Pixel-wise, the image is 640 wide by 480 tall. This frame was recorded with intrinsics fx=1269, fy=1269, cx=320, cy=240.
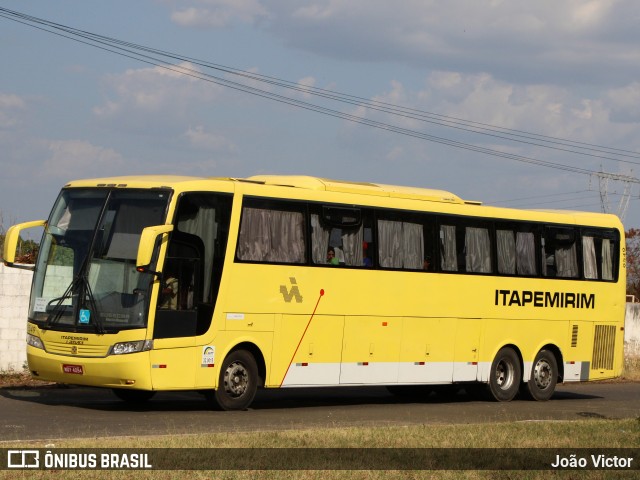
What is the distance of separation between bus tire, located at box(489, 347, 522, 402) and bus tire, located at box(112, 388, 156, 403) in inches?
285

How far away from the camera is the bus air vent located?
26.6m

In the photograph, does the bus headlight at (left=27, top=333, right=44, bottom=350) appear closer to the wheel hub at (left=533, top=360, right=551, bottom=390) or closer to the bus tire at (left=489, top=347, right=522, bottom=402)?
the bus tire at (left=489, top=347, right=522, bottom=402)

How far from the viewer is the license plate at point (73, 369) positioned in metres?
18.4

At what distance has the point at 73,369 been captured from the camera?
18453 millimetres

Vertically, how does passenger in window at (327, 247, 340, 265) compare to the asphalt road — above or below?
above

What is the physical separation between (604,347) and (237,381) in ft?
33.0

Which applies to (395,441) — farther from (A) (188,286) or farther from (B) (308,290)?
(B) (308,290)

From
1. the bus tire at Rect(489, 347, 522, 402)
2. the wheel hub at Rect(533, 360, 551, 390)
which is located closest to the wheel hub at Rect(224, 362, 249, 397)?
the bus tire at Rect(489, 347, 522, 402)

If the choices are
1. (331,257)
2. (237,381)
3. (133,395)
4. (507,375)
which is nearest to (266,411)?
(237,381)

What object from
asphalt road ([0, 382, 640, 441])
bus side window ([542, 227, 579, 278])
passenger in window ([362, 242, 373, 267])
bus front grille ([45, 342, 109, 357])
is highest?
bus side window ([542, 227, 579, 278])

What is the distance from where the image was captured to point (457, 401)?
24875 millimetres

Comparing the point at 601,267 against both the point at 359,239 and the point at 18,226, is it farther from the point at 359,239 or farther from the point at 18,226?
the point at 18,226

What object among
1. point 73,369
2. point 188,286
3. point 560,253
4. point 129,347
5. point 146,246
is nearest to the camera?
point 146,246

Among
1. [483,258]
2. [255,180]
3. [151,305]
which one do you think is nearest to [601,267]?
[483,258]
